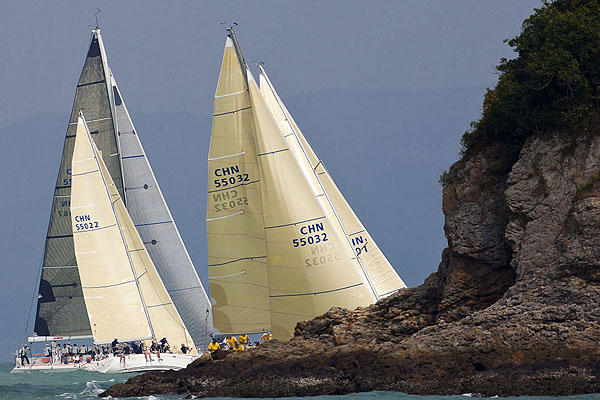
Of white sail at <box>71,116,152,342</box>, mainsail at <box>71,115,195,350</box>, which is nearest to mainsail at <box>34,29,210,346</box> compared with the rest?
mainsail at <box>71,115,195,350</box>

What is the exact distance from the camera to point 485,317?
90.9 feet

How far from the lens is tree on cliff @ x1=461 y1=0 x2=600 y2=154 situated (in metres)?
29.1

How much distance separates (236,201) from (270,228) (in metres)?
4.09

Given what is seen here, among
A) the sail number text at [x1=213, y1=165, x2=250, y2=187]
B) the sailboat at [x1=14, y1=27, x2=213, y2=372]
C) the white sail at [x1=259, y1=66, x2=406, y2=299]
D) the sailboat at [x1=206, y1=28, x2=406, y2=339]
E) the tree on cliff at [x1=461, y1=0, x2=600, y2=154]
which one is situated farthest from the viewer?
the sailboat at [x1=14, y1=27, x2=213, y2=372]

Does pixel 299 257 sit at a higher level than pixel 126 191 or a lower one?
lower

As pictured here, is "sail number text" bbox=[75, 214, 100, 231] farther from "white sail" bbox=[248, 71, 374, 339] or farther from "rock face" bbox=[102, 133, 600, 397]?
"rock face" bbox=[102, 133, 600, 397]

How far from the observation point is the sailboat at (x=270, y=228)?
34.2 m

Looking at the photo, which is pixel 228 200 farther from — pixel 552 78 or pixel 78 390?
pixel 552 78

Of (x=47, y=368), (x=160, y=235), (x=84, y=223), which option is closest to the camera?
(x=84, y=223)

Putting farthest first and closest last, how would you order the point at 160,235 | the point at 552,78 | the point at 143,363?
1. the point at 160,235
2. the point at 143,363
3. the point at 552,78

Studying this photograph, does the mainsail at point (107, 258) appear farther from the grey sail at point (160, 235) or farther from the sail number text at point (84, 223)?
the grey sail at point (160, 235)

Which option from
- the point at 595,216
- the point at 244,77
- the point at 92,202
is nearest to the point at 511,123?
the point at 595,216

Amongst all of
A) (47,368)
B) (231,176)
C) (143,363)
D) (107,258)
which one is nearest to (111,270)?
(107,258)

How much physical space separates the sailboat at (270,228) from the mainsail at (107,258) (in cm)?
1008
